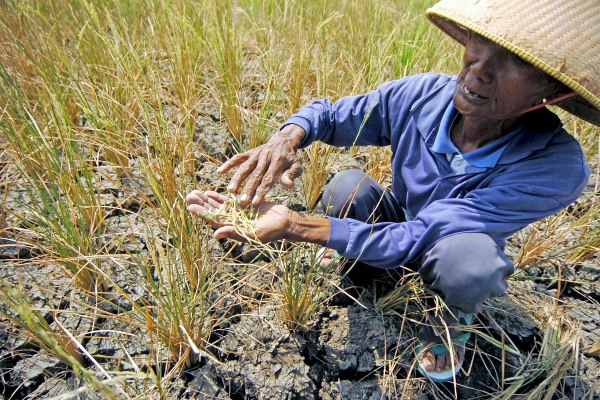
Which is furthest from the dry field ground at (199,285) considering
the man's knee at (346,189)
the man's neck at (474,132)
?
the man's neck at (474,132)

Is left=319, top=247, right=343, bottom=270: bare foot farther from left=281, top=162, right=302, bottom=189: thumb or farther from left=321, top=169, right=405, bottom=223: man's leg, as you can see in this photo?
left=281, top=162, right=302, bottom=189: thumb

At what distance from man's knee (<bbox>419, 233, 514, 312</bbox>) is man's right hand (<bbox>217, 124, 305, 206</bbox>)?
19.7 inches

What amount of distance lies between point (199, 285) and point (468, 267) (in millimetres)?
820

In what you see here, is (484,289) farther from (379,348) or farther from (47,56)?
(47,56)

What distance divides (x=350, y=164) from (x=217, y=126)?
685mm

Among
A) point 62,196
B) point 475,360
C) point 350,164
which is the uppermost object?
point 62,196

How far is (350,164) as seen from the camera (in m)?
2.14

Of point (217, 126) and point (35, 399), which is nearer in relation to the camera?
point (35, 399)

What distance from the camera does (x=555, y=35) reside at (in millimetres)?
1030

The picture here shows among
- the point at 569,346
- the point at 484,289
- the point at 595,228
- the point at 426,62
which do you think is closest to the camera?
the point at 484,289

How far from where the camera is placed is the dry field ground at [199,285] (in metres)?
1.32

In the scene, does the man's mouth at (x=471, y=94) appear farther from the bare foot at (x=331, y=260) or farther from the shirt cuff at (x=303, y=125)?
the bare foot at (x=331, y=260)

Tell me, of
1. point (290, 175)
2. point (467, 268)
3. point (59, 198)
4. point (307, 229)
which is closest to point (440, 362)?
point (467, 268)

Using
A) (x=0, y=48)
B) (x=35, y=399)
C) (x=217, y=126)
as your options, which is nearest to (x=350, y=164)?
(x=217, y=126)
